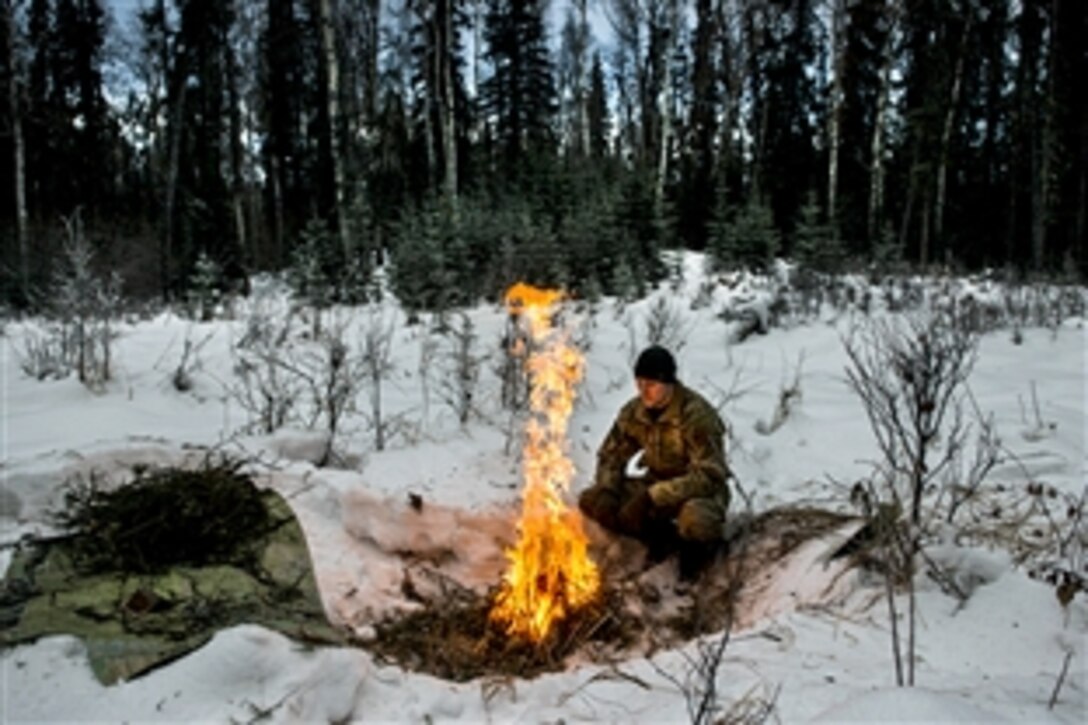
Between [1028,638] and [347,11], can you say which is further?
[347,11]

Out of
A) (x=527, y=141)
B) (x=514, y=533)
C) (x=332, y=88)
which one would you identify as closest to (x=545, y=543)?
(x=514, y=533)

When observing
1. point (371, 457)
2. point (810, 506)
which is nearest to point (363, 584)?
point (371, 457)

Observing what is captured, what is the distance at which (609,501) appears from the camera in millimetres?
4223

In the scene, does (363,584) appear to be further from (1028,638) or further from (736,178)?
(736,178)

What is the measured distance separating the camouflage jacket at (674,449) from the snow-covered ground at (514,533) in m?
0.52

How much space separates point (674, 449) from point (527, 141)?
22642 mm

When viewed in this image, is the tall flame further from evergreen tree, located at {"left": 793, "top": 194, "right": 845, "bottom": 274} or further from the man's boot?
evergreen tree, located at {"left": 793, "top": 194, "right": 845, "bottom": 274}

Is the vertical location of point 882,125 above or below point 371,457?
above

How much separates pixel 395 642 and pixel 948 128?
770 inches

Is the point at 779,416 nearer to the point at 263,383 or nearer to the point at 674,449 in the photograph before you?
the point at 674,449

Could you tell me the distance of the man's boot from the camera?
13.1ft

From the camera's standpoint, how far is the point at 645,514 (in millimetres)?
4121

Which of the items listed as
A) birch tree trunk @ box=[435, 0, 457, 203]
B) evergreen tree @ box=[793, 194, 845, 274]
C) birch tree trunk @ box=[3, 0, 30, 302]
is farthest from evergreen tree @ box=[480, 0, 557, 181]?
birch tree trunk @ box=[3, 0, 30, 302]

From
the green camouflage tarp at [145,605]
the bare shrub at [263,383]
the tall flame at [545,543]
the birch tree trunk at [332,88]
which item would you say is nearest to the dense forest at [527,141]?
the birch tree trunk at [332,88]
